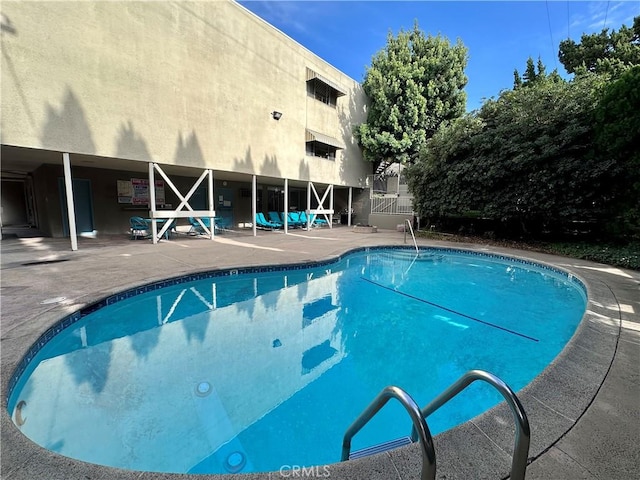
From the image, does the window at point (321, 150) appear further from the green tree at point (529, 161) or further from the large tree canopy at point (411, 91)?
the green tree at point (529, 161)

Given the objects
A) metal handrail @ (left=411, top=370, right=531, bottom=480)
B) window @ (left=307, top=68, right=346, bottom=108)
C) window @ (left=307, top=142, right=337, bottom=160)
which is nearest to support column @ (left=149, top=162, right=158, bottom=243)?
window @ (left=307, top=142, right=337, bottom=160)

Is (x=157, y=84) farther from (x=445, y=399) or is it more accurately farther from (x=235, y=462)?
(x=445, y=399)

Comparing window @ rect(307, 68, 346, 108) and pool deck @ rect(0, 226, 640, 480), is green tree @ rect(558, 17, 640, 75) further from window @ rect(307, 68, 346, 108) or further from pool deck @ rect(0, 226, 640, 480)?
pool deck @ rect(0, 226, 640, 480)

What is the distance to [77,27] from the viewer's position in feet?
22.9

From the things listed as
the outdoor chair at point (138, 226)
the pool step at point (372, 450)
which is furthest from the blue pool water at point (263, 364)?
the outdoor chair at point (138, 226)

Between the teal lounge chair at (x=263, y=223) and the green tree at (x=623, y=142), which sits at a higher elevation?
the green tree at (x=623, y=142)

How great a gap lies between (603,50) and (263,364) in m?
24.0

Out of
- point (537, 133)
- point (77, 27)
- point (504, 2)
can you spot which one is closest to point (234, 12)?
point (77, 27)

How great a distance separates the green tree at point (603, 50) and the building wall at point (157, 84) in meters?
14.6

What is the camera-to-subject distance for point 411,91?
1560 cm

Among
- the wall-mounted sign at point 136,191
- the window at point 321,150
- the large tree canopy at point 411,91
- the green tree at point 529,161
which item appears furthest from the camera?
the large tree canopy at point 411,91

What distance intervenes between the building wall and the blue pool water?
17.3 feet

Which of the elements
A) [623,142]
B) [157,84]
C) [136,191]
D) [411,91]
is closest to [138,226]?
[136,191]

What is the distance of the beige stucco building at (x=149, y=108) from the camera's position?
261 inches
